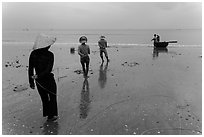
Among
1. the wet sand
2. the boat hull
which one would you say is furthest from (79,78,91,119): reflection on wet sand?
the boat hull

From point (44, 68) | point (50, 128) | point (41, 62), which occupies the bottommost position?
point (50, 128)

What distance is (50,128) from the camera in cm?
544

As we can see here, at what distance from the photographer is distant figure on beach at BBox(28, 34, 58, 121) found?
18.0 feet

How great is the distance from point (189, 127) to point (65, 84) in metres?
5.53

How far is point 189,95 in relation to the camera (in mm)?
8039

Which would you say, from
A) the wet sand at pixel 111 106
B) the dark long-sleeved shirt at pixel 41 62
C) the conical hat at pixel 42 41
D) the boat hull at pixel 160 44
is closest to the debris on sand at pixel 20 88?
the wet sand at pixel 111 106

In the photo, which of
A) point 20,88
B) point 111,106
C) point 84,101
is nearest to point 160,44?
point 20,88

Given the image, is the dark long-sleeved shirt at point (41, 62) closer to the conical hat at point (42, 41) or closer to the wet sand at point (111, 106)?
the conical hat at point (42, 41)

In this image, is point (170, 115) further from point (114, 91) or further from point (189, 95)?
point (114, 91)

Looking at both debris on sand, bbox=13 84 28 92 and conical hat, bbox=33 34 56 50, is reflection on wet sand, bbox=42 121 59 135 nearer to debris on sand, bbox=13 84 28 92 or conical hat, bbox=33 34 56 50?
conical hat, bbox=33 34 56 50

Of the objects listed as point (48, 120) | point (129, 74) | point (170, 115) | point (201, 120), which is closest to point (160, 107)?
point (170, 115)

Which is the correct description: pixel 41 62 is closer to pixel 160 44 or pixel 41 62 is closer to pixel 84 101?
pixel 84 101

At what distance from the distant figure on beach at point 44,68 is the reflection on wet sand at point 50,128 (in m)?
0.20

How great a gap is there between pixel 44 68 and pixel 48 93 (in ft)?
2.24
